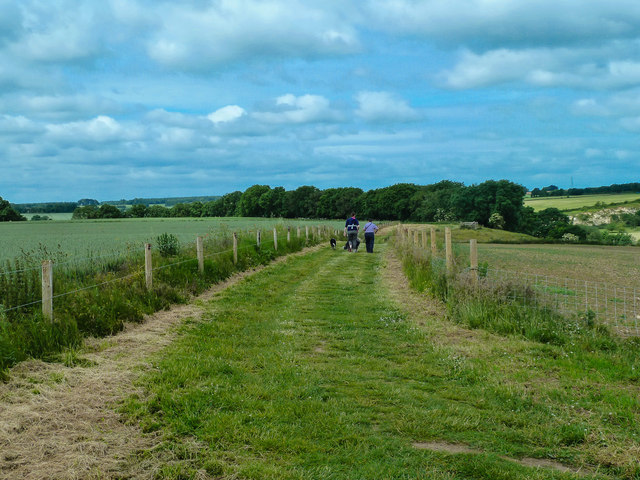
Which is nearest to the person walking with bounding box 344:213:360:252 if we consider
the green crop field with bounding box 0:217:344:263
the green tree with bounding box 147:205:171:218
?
the green crop field with bounding box 0:217:344:263

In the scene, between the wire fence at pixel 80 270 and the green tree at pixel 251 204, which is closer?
the wire fence at pixel 80 270

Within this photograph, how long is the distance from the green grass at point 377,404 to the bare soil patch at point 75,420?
26 centimetres

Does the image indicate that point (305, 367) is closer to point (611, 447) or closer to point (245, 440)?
point (245, 440)

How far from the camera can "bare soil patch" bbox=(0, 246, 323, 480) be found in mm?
4489

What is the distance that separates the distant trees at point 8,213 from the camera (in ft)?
260

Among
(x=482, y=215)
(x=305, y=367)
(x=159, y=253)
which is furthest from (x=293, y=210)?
(x=305, y=367)

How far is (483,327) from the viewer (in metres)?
9.48

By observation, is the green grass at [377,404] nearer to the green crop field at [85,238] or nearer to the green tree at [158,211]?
the green crop field at [85,238]

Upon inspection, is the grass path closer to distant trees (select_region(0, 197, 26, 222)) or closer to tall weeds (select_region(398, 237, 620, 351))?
tall weeds (select_region(398, 237, 620, 351))

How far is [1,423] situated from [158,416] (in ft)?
4.83

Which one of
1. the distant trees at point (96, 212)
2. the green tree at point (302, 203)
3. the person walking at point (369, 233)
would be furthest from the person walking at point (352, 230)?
the green tree at point (302, 203)

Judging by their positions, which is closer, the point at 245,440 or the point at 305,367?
the point at 245,440

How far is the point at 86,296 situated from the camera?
9812mm

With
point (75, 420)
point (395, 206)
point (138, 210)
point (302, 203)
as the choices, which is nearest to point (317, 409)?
point (75, 420)
